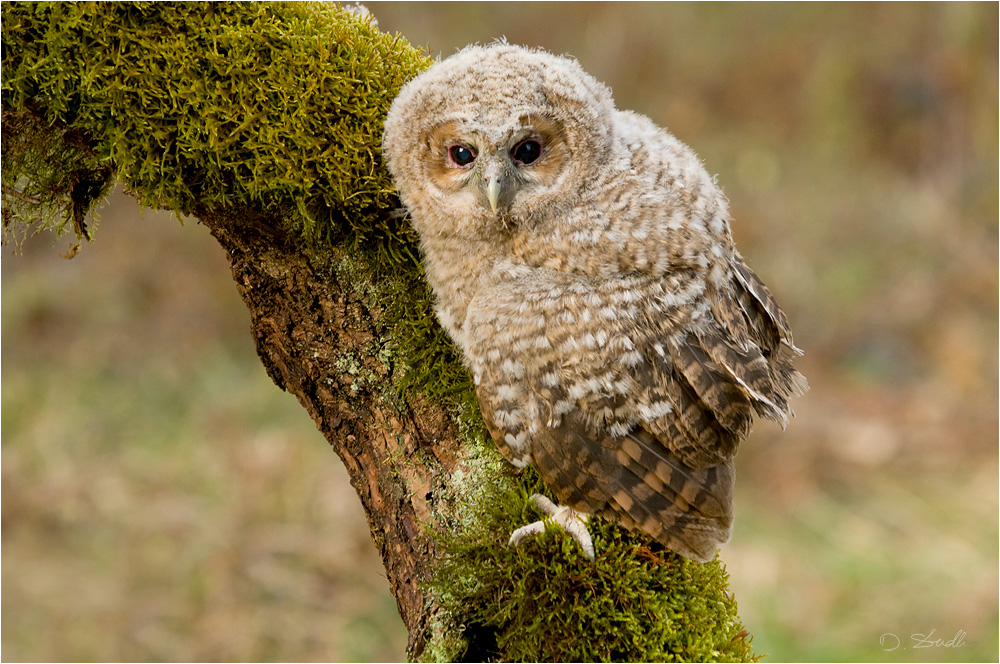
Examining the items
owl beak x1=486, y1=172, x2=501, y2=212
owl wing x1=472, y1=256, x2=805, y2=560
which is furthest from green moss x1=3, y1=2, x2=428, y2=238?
owl wing x1=472, y1=256, x2=805, y2=560

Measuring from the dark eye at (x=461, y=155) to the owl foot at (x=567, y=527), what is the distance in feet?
2.66

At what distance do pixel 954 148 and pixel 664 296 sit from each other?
21.7 feet

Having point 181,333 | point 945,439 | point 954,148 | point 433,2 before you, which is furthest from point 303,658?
point 954,148

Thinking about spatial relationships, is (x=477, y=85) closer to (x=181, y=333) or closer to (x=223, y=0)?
(x=223, y=0)

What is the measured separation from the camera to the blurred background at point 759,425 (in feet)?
13.4

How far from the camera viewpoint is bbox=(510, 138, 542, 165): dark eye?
5.86ft

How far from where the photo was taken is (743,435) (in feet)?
5.86

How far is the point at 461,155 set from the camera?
1809mm

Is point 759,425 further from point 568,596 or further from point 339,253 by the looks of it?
point 339,253

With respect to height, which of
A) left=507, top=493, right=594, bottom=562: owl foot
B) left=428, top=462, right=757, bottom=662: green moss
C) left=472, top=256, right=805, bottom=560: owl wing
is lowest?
left=428, top=462, right=757, bottom=662: green moss

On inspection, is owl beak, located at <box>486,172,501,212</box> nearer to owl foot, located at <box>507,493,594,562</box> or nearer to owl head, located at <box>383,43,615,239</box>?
owl head, located at <box>383,43,615,239</box>
